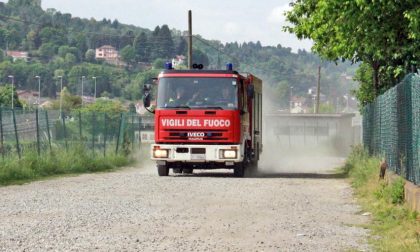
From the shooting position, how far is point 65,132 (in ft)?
102

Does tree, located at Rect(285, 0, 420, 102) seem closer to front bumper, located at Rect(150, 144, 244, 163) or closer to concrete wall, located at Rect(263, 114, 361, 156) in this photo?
front bumper, located at Rect(150, 144, 244, 163)

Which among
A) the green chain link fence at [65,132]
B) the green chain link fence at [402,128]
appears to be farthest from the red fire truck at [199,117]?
the green chain link fence at [65,132]

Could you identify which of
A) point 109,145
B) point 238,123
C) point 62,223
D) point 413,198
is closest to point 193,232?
point 62,223

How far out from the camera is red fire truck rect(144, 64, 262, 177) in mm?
24438

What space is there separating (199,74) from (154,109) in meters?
1.61

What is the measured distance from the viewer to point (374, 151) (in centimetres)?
2655

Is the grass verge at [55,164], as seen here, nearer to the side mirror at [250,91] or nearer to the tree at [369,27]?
the side mirror at [250,91]

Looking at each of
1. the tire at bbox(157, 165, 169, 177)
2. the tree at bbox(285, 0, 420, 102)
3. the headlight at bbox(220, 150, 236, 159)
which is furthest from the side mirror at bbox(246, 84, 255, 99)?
the tire at bbox(157, 165, 169, 177)

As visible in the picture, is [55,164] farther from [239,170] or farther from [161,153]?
[239,170]

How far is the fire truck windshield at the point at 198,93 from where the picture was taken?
24547 mm

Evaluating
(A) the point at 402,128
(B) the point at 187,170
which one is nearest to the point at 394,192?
(A) the point at 402,128

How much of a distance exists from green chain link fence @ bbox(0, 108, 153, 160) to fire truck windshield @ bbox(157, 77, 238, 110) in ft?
14.3

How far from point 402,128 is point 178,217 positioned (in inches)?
219

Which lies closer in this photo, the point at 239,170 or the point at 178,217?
the point at 178,217
